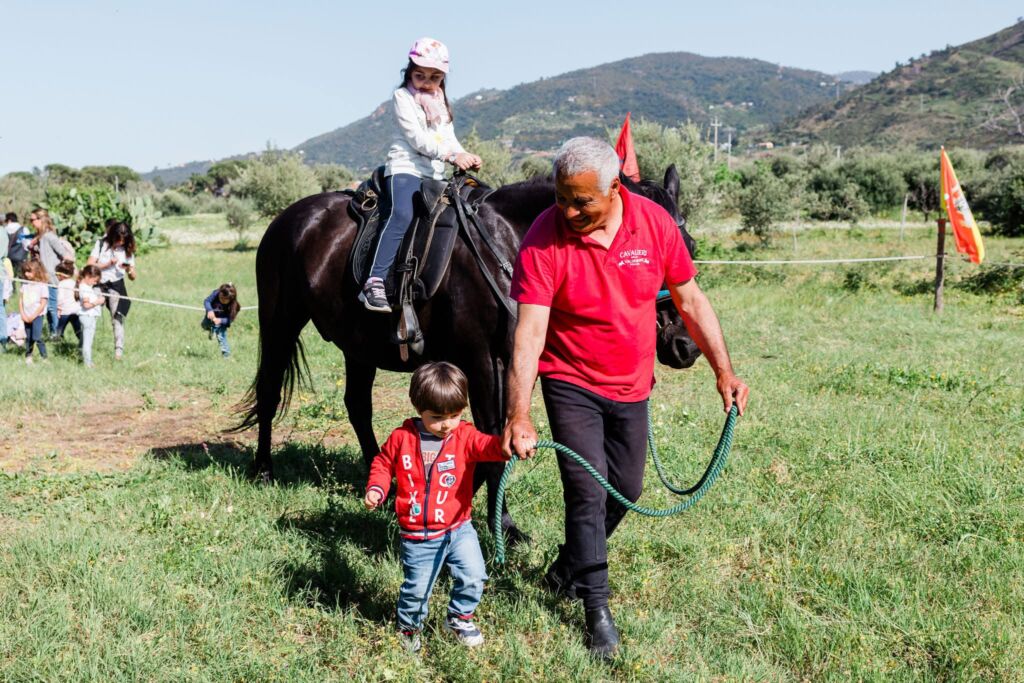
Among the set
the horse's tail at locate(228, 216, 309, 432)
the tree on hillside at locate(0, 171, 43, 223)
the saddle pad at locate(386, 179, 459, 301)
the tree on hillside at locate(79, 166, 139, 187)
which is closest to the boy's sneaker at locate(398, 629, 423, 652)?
the saddle pad at locate(386, 179, 459, 301)

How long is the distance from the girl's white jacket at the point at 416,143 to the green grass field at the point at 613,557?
A: 2.03 metres

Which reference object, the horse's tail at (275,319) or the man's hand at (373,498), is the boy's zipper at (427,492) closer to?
the man's hand at (373,498)

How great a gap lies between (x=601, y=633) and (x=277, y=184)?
3571 centimetres

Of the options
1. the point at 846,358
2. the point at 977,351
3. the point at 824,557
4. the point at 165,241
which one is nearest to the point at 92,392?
the point at 824,557

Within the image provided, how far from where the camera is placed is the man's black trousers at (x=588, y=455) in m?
3.30

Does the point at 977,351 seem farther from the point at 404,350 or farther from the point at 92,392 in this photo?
the point at 92,392

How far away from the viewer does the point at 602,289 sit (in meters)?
3.17

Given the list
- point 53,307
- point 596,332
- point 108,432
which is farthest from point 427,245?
point 53,307

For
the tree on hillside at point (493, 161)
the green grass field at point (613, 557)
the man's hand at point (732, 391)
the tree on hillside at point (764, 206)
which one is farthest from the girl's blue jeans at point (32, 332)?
the tree on hillside at point (493, 161)

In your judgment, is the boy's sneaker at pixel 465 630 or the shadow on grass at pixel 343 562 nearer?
the boy's sneaker at pixel 465 630

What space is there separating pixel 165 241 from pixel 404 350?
28.9m

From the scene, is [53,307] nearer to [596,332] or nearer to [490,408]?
[490,408]

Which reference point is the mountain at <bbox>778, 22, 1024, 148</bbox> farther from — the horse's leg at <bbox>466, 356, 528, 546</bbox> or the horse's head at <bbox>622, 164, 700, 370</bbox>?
the horse's leg at <bbox>466, 356, 528, 546</bbox>

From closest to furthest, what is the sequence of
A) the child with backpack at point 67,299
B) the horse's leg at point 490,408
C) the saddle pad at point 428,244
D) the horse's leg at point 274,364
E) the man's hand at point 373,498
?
1. the man's hand at point 373,498
2. the horse's leg at point 490,408
3. the saddle pad at point 428,244
4. the horse's leg at point 274,364
5. the child with backpack at point 67,299
